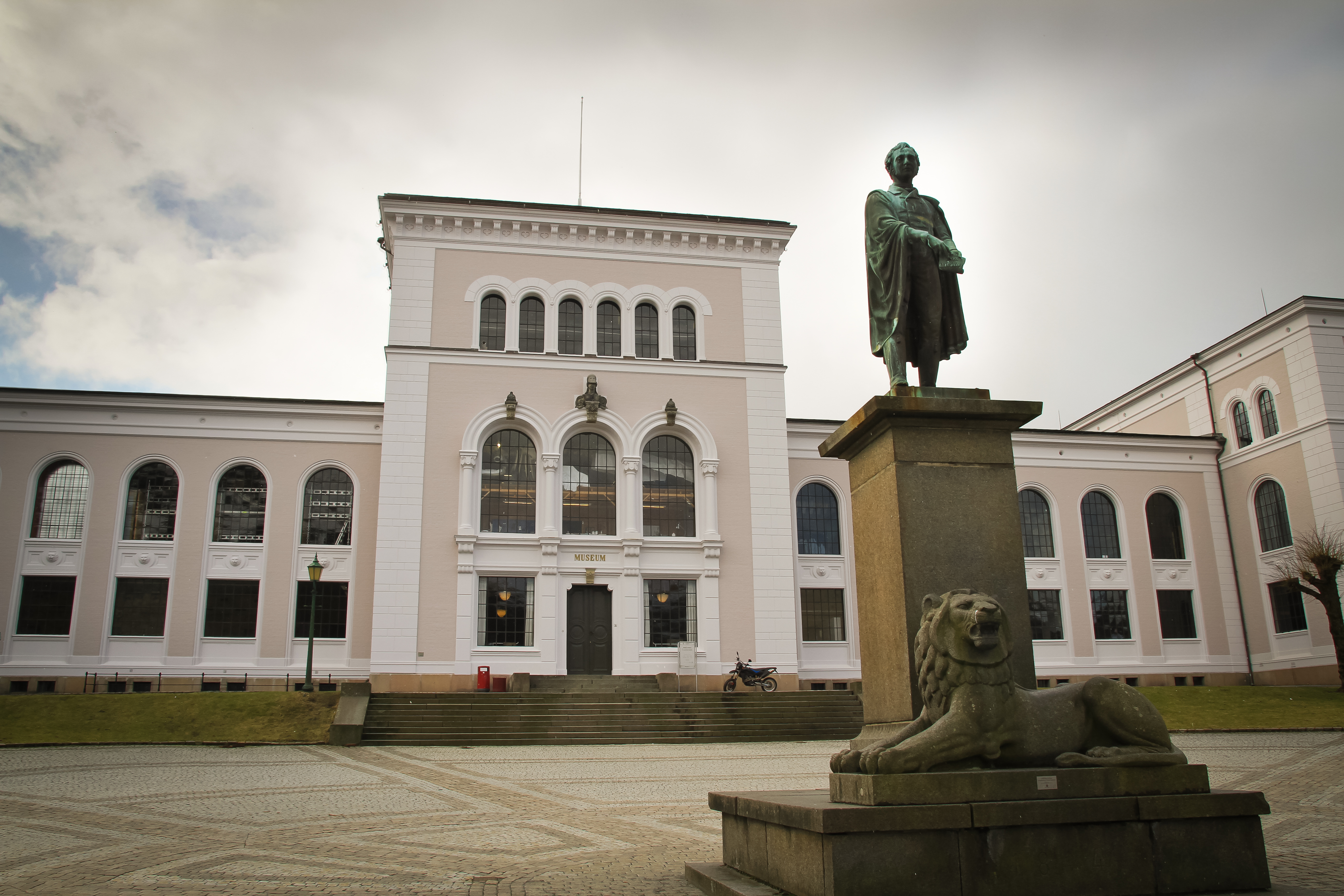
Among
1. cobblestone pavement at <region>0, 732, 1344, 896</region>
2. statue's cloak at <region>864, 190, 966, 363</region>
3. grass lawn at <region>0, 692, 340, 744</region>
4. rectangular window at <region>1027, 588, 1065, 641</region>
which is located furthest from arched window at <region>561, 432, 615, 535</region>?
statue's cloak at <region>864, 190, 966, 363</region>

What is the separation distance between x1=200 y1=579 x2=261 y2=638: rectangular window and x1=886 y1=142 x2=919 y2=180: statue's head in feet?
90.1

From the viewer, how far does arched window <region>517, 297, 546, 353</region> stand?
31703 mm

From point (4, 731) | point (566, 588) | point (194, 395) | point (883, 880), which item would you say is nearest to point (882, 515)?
point (883, 880)

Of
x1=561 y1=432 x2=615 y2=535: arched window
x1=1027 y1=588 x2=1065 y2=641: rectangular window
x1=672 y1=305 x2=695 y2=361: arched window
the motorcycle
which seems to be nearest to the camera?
the motorcycle

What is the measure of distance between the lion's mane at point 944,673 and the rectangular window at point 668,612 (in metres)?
24.5

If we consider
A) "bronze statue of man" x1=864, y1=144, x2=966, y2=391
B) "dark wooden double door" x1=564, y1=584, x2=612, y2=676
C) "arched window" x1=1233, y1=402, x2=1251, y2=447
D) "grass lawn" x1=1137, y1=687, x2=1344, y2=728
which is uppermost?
"arched window" x1=1233, y1=402, x2=1251, y2=447

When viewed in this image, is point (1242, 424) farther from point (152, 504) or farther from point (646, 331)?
point (152, 504)

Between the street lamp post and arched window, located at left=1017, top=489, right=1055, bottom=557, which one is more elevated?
arched window, located at left=1017, top=489, right=1055, bottom=557

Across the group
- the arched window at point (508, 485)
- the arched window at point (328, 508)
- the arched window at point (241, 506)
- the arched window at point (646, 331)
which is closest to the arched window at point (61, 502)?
the arched window at point (241, 506)

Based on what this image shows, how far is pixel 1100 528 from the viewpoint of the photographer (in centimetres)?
3700

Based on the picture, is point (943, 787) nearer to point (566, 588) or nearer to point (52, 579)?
point (566, 588)

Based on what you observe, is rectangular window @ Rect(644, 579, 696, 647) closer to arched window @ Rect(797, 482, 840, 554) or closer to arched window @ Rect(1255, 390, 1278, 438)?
arched window @ Rect(797, 482, 840, 554)

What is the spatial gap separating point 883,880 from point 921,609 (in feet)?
6.05

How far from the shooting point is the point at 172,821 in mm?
10914
